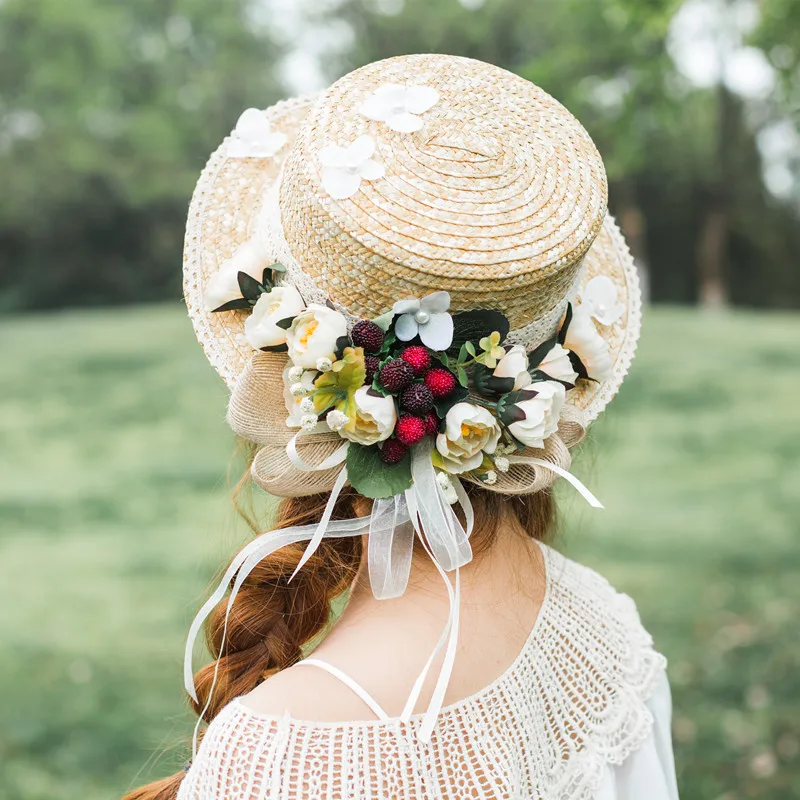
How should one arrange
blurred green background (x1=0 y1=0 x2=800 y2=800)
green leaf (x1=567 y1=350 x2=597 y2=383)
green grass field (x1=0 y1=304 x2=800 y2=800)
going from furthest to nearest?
blurred green background (x1=0 y1=0 x2=800 y2=800) < green grass field (x1=0 y1=304 x2=800 y2=800) < green leaf (x1=567 y1=350 x2=597 y2=383)

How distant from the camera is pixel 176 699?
4492mm

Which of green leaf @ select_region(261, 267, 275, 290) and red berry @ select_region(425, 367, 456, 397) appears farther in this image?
green leaf @ select_region(261, 267, 275, 290)

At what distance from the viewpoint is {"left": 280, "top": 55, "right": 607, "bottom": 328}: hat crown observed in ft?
4.09

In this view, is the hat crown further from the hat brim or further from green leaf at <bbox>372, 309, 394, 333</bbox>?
the hat brim

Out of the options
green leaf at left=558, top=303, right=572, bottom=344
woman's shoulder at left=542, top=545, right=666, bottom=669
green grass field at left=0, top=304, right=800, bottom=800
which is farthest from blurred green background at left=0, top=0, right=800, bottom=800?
green leaf at left=558, top=303, right=572, bottom=344

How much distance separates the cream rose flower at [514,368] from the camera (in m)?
1.31

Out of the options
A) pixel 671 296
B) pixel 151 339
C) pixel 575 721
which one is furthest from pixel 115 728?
pixel 671 296

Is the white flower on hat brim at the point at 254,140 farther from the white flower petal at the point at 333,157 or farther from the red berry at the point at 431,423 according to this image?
the red berry at the point at 431,423

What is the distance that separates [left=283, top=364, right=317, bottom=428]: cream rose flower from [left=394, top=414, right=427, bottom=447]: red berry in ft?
0.42

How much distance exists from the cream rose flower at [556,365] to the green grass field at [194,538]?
54cm

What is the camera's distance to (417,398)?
1276mm

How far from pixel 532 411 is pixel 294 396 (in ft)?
1.04

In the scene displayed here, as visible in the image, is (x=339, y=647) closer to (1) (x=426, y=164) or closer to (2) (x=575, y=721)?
(2) (x=575, y=721)

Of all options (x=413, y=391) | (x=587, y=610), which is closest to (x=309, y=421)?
(x=413, y=391)
